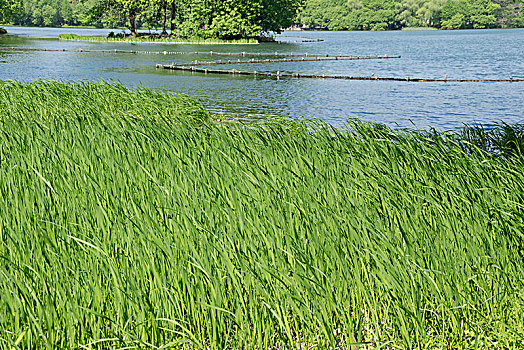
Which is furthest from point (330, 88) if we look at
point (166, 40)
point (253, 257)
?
point (166, 40)

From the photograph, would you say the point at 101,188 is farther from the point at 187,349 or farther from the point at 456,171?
the point at 456,171

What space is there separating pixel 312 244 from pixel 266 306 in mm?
573

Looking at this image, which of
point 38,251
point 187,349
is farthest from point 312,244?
point 38,251

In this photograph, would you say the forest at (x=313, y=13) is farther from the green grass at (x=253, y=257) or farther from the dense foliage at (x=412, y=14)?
the green grass at (x=253, y=257)

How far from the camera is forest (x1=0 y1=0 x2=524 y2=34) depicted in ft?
222

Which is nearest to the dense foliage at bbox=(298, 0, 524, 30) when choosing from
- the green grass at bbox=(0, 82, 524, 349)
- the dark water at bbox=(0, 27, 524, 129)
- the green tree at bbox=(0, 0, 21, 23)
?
the green tree at bbox=(0, 0, 21, 23)

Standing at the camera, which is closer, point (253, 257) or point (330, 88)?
point (253, 257)

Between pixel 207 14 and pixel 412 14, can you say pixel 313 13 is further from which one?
pixel 207 14

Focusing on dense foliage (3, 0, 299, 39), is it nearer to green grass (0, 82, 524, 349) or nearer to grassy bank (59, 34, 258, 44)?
grassy bank (59, 34, 258, 44)

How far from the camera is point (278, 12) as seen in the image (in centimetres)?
6869

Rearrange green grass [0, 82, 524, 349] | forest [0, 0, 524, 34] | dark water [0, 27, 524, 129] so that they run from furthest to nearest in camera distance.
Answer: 1. forest [0, 0, 524, 34]
2. dark water [0, 27, 524, 129]
3. green grass [0, 82, 524, 349]

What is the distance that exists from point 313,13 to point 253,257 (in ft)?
537

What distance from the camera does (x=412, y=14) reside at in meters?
153

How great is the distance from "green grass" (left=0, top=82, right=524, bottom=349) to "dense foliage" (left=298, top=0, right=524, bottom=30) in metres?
152
